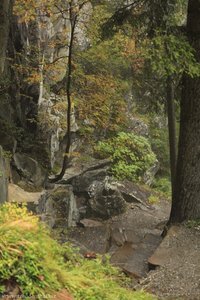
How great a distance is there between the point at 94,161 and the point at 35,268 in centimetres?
1240

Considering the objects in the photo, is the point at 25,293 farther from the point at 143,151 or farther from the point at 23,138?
the point at 143,151

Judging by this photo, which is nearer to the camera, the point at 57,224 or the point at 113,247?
the point at 113,247

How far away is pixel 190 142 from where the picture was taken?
8586 mm

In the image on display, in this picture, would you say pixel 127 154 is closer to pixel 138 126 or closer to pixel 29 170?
pixel 138 126

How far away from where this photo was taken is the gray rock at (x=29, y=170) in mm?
10852

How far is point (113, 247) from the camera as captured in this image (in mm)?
9086

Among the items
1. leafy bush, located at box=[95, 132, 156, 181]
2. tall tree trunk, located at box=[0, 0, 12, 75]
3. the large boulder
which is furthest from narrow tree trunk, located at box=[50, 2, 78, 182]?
leafy bush, located at box=[95, 132, 156, 181]

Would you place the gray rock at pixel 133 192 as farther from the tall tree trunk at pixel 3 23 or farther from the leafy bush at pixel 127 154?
the tall tree trunk at pixel 3 23

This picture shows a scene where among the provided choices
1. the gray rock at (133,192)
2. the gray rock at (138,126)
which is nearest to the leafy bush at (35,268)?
the gray rock at (133,192)

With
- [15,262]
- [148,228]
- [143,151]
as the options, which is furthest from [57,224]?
[15,262]

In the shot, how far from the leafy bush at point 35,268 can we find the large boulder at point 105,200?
9181mm

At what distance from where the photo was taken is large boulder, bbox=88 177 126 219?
12874mm

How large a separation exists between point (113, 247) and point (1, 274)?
21.4ft

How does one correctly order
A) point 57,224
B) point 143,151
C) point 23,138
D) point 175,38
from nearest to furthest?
point 175,38, point 57,224, point 23,138, point 143,151
